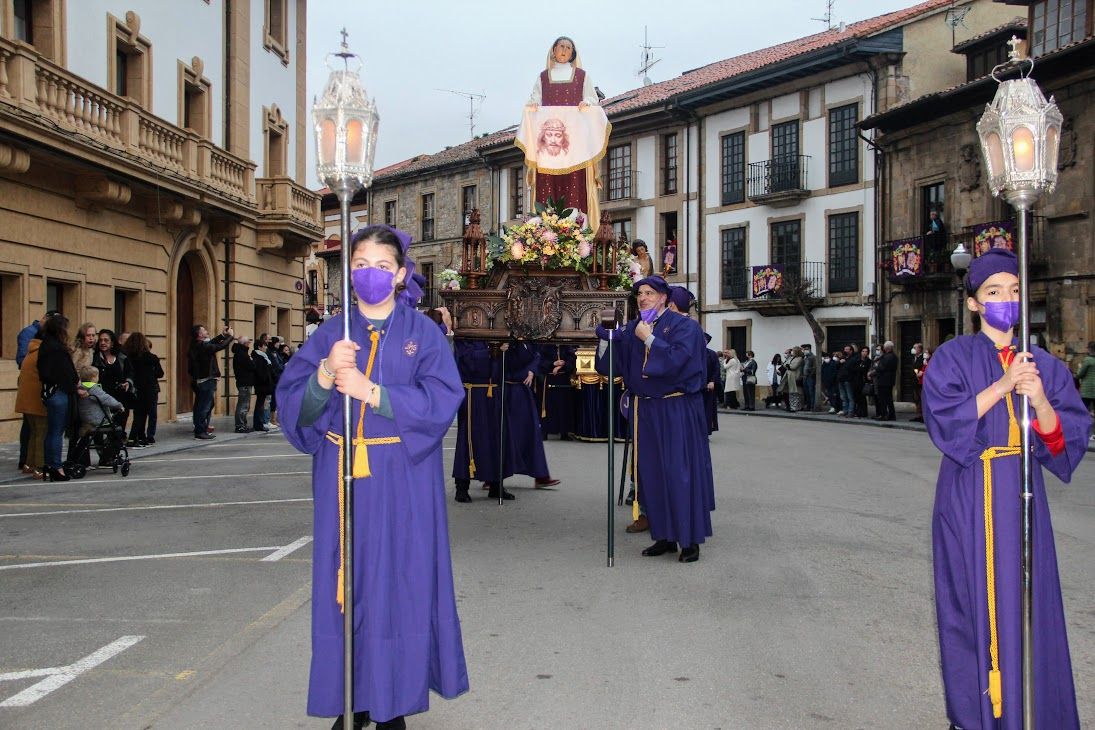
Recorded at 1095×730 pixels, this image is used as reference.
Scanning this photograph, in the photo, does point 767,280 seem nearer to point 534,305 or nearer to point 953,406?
point 534,305

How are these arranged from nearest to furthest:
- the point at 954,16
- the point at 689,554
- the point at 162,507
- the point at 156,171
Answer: the point at 689,554
the point at 162,507
the point at 156,171
the point at 954,16

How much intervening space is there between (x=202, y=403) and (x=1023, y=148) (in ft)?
51.6

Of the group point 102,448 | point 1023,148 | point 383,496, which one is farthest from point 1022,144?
point 102,448

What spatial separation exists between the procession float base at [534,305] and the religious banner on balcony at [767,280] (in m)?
26.3

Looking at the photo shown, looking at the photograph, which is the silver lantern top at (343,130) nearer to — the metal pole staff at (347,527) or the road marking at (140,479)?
the metal pole staff at (347,527)

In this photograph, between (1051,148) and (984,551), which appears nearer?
(984,551)

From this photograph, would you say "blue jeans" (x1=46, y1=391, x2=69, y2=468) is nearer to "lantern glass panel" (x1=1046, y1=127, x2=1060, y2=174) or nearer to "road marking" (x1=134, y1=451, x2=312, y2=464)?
"road marking" (x1=134, y1=451, x2=312, y2=464)

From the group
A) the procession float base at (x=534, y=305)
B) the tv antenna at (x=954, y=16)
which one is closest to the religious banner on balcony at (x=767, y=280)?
the tv antenna at (x=954, y=16)

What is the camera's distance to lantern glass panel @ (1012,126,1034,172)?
384cm

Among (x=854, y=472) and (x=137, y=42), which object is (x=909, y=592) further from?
(x=137, y=42)

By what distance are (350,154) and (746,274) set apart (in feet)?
111

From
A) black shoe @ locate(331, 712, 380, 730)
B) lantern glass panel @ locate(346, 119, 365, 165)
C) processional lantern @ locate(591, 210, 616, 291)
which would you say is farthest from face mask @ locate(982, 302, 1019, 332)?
processional lantern @ locate(591, 210, 616, 291)

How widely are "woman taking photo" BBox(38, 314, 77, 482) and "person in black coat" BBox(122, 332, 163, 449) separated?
2.73 m

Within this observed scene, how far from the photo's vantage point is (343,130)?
3723mm
